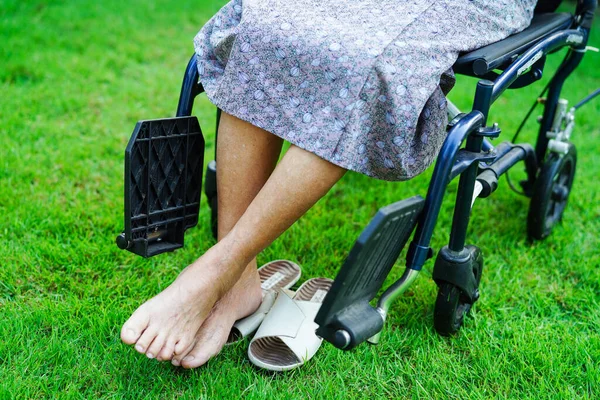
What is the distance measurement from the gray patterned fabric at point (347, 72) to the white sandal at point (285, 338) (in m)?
0.36

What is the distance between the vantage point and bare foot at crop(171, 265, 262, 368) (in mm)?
1238

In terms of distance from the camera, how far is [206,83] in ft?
4.28

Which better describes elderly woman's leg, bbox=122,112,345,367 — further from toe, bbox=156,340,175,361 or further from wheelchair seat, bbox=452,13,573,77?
wheelchair seat, bbox=452,13,573,77

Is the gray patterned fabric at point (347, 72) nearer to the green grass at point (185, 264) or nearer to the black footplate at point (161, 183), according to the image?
the black footplate at point (161, 183)

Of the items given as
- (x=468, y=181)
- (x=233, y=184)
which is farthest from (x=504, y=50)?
(x=233, y=184)

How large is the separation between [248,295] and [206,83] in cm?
47

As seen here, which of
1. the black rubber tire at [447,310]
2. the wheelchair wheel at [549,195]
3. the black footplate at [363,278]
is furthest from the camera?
the wheelchair wheel at [549,195]

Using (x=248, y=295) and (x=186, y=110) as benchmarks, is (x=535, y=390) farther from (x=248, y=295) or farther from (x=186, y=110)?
(x=186, y=110)

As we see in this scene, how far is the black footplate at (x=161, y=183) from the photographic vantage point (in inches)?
49.7

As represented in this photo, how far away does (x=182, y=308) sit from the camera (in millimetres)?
1212

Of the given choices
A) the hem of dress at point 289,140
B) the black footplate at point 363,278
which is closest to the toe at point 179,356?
the black footplate at point 363,278

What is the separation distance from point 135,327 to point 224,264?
201 mm

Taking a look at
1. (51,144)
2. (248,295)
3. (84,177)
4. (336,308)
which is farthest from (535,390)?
(51,144)

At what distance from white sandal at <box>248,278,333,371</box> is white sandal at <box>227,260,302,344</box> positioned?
0.13ft
